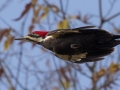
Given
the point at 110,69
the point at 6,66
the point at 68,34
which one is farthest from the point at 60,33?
the point at 6,66

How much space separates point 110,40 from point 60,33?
0.35ft

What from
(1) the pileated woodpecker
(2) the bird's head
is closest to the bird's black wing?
(1) the pileated woodpecker

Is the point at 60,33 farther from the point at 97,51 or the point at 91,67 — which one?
the point at 91,67

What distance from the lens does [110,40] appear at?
826 millimetres

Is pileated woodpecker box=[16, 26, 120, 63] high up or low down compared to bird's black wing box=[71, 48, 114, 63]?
up

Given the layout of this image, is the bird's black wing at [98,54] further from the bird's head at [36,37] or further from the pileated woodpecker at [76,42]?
the bird's head at [36,37]

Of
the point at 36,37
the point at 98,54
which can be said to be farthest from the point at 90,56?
the point at 36,37

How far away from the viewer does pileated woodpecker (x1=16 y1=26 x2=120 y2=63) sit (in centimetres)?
83

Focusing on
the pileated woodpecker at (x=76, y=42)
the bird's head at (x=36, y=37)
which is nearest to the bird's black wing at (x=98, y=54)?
the pileated woodpecker at (x=76, y=42)

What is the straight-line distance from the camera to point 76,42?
85 cm

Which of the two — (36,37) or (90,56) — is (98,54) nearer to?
(90,56)

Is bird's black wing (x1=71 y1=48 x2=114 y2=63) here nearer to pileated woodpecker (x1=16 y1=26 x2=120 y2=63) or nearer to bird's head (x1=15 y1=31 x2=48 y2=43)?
pileated woodpecker (x1=16 y1=26 x2=120 y2=63)

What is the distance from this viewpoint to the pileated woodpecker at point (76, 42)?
828mm

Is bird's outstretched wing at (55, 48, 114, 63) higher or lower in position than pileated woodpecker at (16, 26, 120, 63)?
lower
